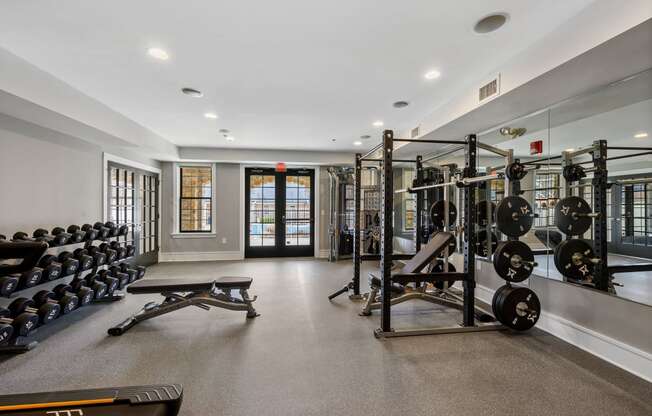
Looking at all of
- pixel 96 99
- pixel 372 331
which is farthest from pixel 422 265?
pixel 96 99

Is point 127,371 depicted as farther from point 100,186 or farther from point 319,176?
point 319,176

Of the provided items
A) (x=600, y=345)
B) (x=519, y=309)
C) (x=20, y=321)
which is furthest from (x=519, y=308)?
(x=20, y=321)

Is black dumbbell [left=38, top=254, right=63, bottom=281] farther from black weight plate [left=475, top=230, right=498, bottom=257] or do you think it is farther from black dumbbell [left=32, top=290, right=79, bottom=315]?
black weight plate [left=475, top=230, right=498, bottom=257]

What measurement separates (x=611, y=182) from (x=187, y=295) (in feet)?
14.2

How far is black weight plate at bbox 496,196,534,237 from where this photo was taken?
8.78 ft

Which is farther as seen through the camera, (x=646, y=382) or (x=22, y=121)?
(x=22, y=121)

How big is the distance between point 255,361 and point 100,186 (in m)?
3.91

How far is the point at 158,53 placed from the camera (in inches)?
96.3

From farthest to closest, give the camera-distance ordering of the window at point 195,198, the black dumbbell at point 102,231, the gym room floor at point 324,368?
the window at point 195,198 → the black dumbbell at point 102,231 → the gym room floor at point 324,368

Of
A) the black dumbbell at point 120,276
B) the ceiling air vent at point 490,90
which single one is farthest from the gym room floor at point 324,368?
the ceiling air vent at point 490,90

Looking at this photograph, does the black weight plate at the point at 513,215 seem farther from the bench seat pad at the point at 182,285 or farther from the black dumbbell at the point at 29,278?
the black dumbbell at the point at 29,278

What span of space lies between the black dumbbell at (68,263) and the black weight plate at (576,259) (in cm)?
488

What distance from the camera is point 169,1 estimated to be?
1.83m

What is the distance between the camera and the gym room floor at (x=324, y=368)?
190 cm
